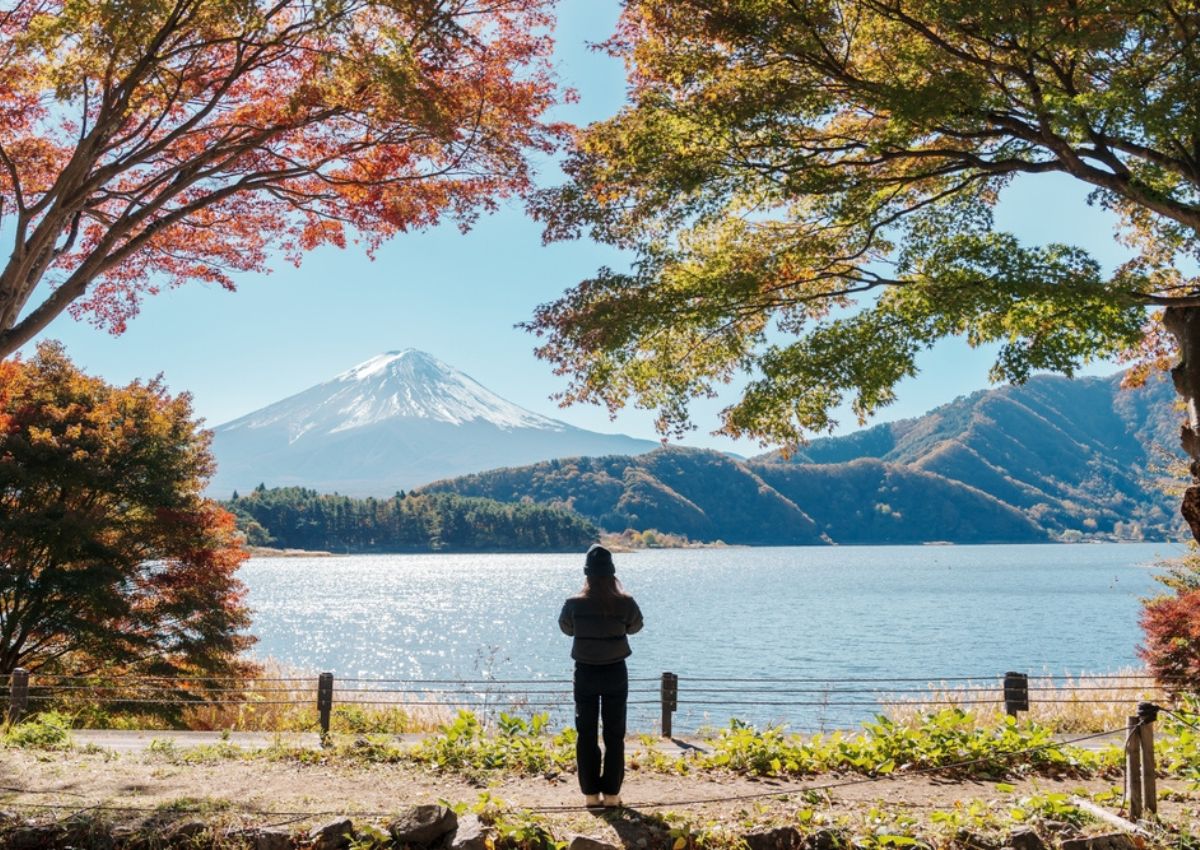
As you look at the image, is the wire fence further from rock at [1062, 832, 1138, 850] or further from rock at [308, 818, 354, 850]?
rock at [308, 818, 354, 850]

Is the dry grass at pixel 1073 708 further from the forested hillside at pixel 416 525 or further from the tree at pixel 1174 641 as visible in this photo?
the forested hillside at pixel 416 525

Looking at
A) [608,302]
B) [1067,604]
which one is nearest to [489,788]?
[608,302]

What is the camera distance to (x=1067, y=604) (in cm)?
5319

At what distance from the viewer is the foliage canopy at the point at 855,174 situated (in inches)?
285

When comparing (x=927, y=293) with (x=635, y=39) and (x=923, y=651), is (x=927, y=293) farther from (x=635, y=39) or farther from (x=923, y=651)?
(x=923, y=651)

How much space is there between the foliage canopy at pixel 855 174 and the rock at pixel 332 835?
4.55 m

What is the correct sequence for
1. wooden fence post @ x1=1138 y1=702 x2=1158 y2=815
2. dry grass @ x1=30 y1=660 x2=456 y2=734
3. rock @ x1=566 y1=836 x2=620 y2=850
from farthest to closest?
1. dry grass @ x1=30 y1=660 x2=456 y2=734
2. wooden fence post @ x1=1138 y1=702 x2=1158 y2=815
3. rock @ x1=566 y1=836 x2=620 y2=850

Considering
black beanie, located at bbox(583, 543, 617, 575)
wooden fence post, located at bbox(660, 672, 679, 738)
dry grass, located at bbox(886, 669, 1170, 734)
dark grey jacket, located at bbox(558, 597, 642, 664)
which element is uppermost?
black beanie, located at bbox(583, 543, 617, 575)

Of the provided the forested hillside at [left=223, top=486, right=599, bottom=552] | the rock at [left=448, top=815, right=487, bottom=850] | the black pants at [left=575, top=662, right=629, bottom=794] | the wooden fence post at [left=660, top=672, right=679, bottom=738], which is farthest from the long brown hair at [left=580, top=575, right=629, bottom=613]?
the forested hillside at [left=223, top=486, right=599, bottom=552]

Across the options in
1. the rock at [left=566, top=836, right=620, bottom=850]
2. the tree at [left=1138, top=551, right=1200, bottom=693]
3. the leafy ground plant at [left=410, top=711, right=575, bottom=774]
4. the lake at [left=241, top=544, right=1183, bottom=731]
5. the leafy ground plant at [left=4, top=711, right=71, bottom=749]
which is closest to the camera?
the rock at [left=566, top=836, right=620, bottom=850]

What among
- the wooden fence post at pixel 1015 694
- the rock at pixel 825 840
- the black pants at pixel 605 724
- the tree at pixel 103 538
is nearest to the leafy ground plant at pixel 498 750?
the black pants at pixel 605 724

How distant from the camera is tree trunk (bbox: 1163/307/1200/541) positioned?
7324mm

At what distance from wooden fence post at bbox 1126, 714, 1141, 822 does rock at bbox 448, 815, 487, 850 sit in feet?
13.6

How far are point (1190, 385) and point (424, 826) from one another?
7199mm
